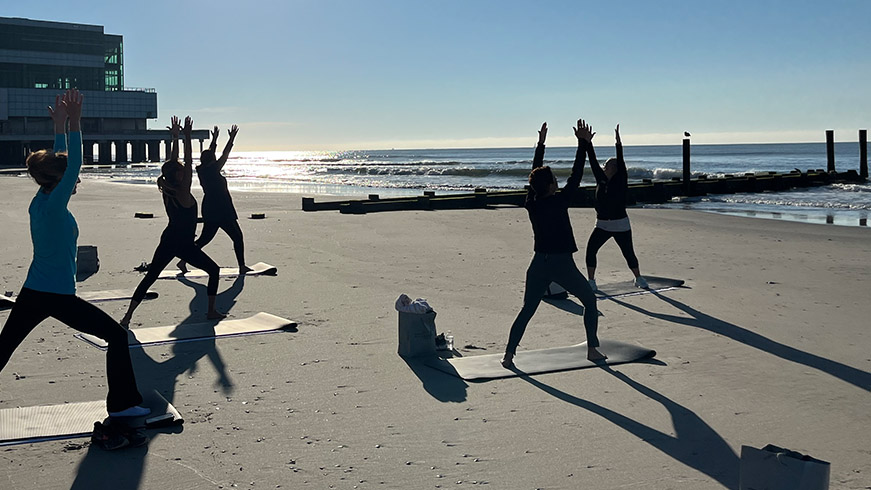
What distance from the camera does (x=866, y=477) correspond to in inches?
176

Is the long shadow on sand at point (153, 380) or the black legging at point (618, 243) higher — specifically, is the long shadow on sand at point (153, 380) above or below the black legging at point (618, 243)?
below

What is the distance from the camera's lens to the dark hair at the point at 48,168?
480cm

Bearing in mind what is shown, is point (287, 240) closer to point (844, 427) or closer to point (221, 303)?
point (221, 303)

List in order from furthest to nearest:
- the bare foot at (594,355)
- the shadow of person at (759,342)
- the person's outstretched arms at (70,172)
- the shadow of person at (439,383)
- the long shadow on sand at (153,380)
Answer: the bare foot at (594,355) < the shadow of person at (759,342) < the shadow of person at (439,383) < the person's outstretched arms at (70,172) < the long shadow on sand at (153,380)

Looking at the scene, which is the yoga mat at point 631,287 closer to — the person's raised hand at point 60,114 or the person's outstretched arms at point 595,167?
the person's outstretched arms at point 595,167

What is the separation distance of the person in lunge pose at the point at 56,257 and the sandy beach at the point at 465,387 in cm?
69

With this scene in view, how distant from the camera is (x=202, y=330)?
800cm

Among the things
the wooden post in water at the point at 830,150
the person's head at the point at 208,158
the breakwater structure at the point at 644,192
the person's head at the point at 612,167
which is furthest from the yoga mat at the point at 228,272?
the wooden post in water at the point at 830,150

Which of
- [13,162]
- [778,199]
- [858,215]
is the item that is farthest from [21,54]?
[858,215]

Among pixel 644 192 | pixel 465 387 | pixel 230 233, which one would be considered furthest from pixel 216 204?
pixel 644 192

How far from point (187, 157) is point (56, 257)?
4494 mm

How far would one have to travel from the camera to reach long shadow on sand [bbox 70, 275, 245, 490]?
4449 mm

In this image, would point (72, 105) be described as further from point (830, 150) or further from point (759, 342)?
point (830, 150)

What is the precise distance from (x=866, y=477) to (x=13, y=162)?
9570 centimetres
